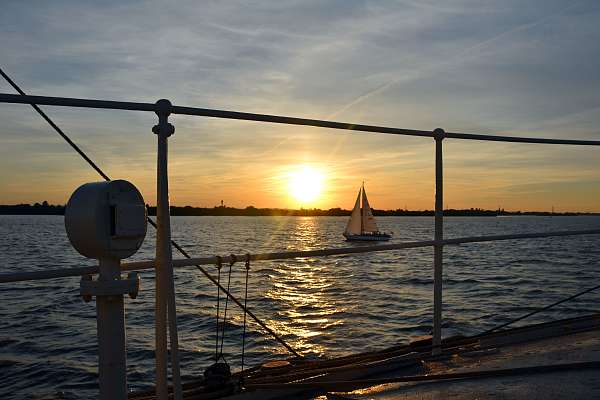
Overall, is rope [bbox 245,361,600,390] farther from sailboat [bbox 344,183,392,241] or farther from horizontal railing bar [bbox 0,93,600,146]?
sailboat [bbox 344,183,392,241]

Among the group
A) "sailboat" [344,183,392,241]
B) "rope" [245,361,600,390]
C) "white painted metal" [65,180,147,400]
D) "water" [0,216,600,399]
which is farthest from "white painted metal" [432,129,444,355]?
"sailboat" [344,183,392,241]

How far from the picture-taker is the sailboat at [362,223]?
6084 centimetres

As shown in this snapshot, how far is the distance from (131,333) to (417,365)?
11008 millimetres

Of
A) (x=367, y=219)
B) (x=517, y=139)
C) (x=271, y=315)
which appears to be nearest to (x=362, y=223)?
(x=367, y=219)

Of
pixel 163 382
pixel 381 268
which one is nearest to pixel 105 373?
pixel 163 382

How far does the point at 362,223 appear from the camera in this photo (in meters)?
61.3

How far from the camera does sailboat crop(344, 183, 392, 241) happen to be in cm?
6084

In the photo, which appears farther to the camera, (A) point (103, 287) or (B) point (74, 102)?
(B) point (74, 102)

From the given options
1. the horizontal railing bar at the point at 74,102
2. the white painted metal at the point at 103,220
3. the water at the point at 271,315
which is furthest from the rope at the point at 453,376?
the water at the point at 271,315

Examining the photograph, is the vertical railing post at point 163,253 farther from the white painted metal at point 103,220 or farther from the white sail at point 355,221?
the white sail at point 355,221

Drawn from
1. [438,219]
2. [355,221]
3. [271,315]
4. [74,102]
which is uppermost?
[74,102]

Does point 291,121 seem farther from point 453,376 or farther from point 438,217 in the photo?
point 453,376

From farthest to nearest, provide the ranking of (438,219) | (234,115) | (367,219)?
1. (367,219)
2. (438,219)
3. (234,115)

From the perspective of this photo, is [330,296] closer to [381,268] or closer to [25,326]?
[25,326]
